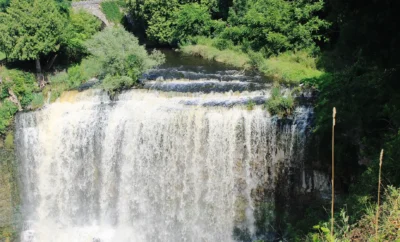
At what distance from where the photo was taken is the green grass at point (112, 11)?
31.0m

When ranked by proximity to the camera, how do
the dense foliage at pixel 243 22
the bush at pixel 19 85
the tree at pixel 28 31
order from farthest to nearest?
the dense foliage at pixel 243 22 < the tree at pixel 28 31 < the bush at pixel 19 85

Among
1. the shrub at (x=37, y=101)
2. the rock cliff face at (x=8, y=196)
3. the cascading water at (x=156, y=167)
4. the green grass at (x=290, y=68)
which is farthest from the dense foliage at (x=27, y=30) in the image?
the green grass at (x=290, y=68)

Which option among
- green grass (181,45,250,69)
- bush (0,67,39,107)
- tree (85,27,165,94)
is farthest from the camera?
green grass (181,45,250,69)

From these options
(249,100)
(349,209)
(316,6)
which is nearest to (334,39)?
(316,6)

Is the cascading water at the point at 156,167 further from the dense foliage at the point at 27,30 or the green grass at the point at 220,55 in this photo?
the green grass at the point at 220,55

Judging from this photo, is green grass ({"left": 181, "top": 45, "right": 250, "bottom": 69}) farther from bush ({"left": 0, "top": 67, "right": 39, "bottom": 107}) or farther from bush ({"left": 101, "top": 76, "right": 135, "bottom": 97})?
bush ({"left": 0, "top": 67, "right": 39, "bottom": 107})

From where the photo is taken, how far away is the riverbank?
18.1 meters

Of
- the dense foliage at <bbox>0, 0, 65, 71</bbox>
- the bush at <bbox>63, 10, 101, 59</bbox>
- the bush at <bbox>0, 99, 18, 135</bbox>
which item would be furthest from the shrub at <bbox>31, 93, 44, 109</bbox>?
the bush at <bbox>63, 10, 101, 59</bbox>

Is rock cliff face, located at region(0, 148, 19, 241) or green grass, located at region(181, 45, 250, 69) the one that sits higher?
green grass, located at region(181, 45, 250, 69)

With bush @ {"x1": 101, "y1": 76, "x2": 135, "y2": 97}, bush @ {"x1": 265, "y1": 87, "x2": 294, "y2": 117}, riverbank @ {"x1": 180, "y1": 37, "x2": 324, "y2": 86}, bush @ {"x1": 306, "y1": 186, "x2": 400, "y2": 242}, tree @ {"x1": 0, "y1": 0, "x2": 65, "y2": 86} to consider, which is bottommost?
bush @ {"x1": 306, "y1": 186, "x2": 400, "y2": 242}

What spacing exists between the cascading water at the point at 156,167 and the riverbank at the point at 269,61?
3.28 meters

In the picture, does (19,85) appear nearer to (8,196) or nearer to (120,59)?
(120,59)

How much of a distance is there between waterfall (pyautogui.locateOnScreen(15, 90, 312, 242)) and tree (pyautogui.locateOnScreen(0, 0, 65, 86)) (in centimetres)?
355

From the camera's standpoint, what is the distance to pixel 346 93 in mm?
12172
